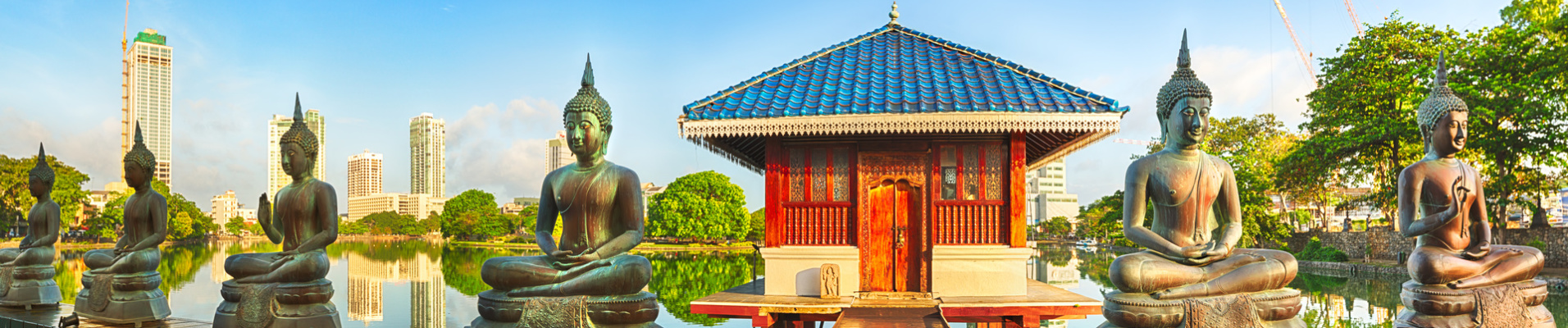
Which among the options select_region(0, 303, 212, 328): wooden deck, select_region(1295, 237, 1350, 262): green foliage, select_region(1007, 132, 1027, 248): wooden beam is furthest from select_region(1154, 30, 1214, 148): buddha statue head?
select_region(1295, 237, 1350, 262): green foliage

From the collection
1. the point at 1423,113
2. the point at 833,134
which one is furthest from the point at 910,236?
the point at 1423,113

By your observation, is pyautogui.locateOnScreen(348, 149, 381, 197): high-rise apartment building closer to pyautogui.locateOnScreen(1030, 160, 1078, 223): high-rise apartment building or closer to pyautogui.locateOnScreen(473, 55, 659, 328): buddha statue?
pyautogui.locateOnScreen(1030, 160, 1078, 223): high-rise apartment building

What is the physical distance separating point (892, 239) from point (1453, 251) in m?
5.74

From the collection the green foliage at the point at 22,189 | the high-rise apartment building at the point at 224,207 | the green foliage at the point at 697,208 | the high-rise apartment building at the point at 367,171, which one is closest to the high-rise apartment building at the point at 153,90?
the high-rise apartment building at the point at 224,207

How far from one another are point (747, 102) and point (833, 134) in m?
1.04

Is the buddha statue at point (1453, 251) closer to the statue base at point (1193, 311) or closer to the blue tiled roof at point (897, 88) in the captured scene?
the statue base at point (1193, 311)

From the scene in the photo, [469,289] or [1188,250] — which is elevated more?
[1188,250]

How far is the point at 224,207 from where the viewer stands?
10600 centimetres

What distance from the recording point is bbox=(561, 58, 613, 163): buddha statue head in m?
4.91

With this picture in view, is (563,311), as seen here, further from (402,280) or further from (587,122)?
(402,280)

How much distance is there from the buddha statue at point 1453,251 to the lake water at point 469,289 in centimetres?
494

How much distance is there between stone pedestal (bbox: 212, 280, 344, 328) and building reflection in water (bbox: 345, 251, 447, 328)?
13.0 meters

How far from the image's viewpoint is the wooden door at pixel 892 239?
10359 millimetres

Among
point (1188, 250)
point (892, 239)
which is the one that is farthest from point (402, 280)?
point (1188, 250)
